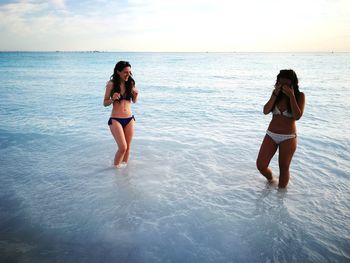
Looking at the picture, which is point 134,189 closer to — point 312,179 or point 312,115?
point 312,179

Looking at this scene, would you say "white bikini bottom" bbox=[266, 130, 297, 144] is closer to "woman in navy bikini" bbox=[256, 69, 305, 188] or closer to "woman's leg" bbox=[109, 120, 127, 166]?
"woman in navy bikini" bbox=[256, 69, 305, 188]

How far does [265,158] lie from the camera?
14.9 feet

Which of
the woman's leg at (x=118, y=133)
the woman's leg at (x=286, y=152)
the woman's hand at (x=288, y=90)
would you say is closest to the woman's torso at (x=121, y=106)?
→ the woman's leg at (x=118, y=133)

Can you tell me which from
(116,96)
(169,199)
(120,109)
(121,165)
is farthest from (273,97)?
(121,165)

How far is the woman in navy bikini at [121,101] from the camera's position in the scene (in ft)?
16.7

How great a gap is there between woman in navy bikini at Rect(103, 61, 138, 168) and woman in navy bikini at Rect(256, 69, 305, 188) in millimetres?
2721

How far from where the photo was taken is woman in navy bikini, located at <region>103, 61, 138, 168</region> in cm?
509

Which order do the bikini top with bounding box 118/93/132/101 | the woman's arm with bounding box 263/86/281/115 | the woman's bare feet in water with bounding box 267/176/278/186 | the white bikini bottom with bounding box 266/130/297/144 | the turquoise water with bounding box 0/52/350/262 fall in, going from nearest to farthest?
the turquoise water with bounding box 0/52/350/262 → the woman's arm with bounding box 263/86/281/115 → the white bikini bottom with bounding box 266/130/297/144 → the woman's bare feet in water with bounding box 267/176/278/186 → the bikini top with bounding box 118/93/132/101

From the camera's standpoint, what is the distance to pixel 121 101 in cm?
530

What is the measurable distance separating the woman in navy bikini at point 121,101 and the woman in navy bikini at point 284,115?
2721 mm

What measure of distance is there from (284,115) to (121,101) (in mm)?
3128

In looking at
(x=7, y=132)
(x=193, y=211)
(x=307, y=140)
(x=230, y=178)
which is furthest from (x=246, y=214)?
(x=7, y=132)

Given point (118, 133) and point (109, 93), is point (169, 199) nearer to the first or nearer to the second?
point (118, 133)

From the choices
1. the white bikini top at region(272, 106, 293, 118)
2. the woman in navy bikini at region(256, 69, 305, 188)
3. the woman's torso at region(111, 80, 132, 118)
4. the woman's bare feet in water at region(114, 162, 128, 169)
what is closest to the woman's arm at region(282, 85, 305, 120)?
the woman in navy bikini at region(256, 69, 305, 188)
